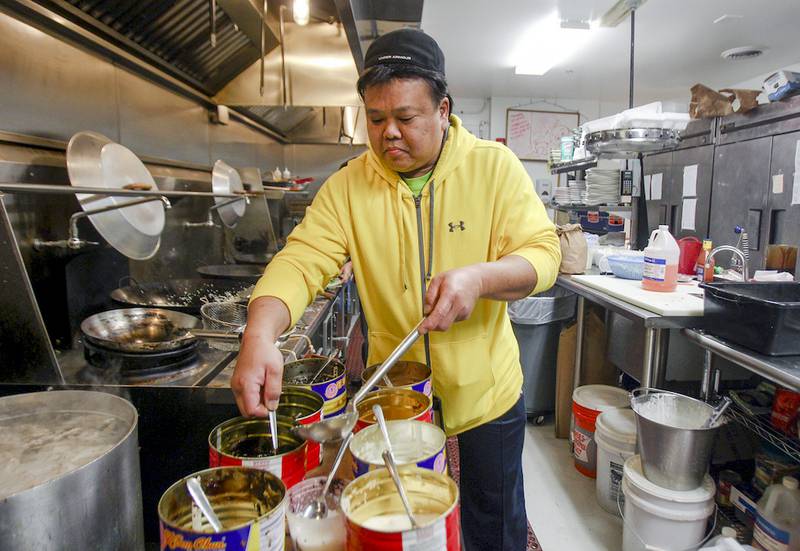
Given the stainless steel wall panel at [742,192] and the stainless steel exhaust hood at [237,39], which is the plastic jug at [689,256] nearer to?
the stainless steel wall panel at [742,192]

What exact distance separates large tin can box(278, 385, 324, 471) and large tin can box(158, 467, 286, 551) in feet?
0.60

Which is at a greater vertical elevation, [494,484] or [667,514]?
[494,484]

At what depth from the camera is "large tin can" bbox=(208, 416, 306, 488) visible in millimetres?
638

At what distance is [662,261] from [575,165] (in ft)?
8.55

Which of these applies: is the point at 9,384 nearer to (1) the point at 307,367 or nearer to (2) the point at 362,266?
(1) the point at 307,367

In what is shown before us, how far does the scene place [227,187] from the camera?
9.90ft

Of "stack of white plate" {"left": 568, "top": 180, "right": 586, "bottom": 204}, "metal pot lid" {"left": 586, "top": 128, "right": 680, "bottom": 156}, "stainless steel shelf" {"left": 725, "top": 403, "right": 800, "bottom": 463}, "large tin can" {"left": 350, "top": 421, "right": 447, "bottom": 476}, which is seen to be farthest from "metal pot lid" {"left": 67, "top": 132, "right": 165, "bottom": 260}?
"stack of white plate" {"left": 568, "top": 180, "right": 586, "bottom": 204}

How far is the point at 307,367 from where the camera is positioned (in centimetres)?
105

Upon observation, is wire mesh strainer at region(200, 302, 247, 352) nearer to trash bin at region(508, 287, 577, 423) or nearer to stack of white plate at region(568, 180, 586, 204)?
trash bin at region(508, 287, 577, 423)

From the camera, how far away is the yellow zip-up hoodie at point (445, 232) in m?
1.34

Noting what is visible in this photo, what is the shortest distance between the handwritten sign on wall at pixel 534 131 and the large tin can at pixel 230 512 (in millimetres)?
8490

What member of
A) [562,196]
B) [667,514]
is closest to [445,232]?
[667,514]

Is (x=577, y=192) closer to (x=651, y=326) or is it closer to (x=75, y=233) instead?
(x=651, y=326)

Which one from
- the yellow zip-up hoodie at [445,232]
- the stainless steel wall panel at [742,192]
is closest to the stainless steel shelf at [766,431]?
the yellow zip-up hoodie at [445,232]
